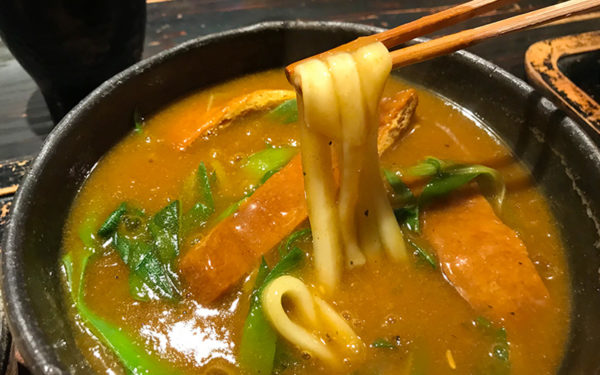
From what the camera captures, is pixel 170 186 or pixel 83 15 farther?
pixel 83 15

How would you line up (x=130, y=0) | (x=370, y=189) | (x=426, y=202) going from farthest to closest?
1. (x=130, y=0)
2. (x=426, y=202)
3. (x=370, y=189)

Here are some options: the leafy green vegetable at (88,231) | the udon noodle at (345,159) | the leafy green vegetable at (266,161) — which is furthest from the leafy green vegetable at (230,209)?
the leafy green vegetable at (88,231)

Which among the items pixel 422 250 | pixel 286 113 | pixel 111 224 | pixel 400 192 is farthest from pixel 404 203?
pixel 111 224

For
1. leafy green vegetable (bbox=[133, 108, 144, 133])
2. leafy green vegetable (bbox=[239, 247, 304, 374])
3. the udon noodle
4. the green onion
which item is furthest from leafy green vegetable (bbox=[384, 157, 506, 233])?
leafy green vegetable (bbox=[133, 108, 144, 133])

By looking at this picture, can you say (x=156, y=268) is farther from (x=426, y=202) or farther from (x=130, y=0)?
(x=130, y=0)

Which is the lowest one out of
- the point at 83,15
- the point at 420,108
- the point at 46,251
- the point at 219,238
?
the point at 46,251

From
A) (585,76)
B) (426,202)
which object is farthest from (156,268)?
(585,76)
